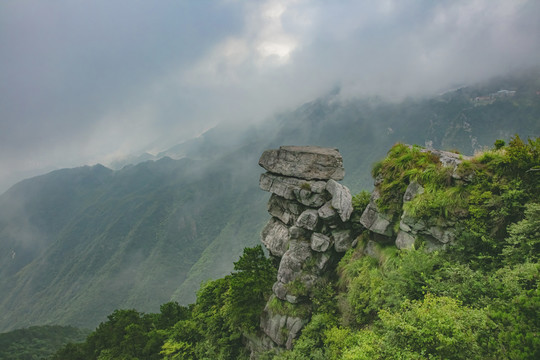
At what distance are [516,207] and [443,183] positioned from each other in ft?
10.4

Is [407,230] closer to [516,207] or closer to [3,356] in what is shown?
[516,207]

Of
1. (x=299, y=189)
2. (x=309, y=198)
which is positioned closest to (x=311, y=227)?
(x=309, y=198)

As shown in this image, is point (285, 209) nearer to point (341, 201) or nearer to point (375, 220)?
point (341, 201)

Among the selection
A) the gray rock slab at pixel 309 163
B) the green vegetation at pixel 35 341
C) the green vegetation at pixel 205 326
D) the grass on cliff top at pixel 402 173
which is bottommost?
the green vegetation at pixel 35 341

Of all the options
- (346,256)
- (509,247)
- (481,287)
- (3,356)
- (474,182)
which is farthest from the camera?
(3,356)

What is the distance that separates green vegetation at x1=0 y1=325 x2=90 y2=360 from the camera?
383ft

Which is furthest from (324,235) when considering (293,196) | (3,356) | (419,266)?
(3,356)

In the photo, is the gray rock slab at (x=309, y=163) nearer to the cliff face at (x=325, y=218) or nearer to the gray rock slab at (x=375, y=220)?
the cliff face at (x=325, y=218)

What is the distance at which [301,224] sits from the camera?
2067 cm

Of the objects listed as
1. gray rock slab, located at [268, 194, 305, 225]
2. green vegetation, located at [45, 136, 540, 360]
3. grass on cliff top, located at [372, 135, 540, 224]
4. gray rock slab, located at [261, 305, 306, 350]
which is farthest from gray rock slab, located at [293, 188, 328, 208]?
gray rock slab, located at [261, 305, 306, 350]

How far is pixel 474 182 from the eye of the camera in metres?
12.7

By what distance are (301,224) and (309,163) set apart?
5740 mm

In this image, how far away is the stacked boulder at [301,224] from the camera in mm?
19078

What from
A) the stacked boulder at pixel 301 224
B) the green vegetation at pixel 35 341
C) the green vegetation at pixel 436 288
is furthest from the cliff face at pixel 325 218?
the green vegetation at pixel 35 341
